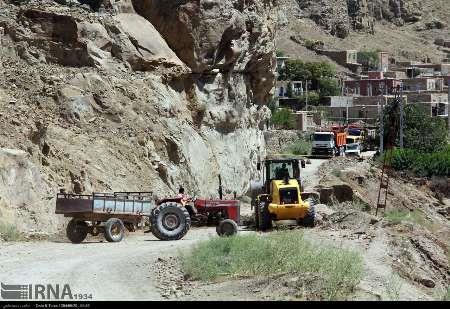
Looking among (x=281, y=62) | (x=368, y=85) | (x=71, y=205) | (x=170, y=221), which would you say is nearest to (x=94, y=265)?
(x=71, y=205)

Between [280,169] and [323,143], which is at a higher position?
[323,143]

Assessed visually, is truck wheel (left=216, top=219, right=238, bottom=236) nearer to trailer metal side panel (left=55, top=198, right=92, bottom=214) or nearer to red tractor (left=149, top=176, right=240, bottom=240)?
red tractor (left=149, top=176, right=240, bottom=240)

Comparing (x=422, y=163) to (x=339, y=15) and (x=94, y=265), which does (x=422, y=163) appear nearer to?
(x=94, y=265)

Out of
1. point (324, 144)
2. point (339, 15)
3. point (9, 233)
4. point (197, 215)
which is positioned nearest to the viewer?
point (9, 233)

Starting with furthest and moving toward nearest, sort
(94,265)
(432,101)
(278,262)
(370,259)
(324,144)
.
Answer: (432,101)
(324,144)
(370,259)
(94,265)
(278,262)

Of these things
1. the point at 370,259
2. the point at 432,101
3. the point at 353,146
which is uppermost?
the point at 432,101

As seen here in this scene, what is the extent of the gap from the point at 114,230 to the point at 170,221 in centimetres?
155

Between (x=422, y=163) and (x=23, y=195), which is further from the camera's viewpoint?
(x=422, y=163)

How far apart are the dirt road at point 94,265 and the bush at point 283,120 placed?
6606 cm

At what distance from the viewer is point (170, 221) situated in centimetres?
2427

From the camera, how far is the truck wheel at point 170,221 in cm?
2403

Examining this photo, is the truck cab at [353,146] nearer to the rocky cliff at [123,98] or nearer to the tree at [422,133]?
the tree at [422,133]

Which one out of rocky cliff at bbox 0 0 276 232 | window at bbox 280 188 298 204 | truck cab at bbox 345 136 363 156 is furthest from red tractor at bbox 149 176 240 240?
truck cab at bbox 345 136 363 156
